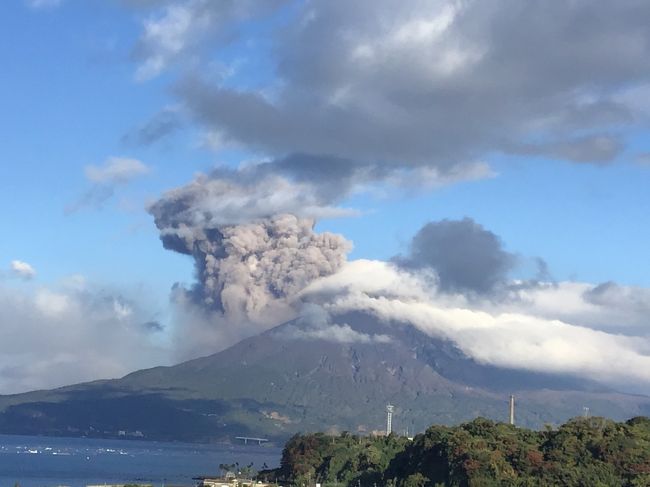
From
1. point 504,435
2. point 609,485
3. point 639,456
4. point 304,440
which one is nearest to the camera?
point 609,485

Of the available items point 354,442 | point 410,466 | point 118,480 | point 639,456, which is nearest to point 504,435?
point 410,466

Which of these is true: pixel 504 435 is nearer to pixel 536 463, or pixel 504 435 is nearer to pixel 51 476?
pixel 536 463

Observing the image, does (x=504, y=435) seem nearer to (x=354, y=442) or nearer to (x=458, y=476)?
(x=458, y=476)

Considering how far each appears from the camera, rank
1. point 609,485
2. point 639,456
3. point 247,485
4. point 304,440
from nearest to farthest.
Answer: point 609,485
point 639,456
point 247,485
point 304,440

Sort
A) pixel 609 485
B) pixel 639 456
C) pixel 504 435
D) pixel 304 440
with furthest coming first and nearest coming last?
pixel 304 440 < pixel 504 435 < pixel 639 456 < pixel 609 485

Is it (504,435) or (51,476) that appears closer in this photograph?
(504,435)

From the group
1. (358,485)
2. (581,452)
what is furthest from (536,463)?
(358,485)
